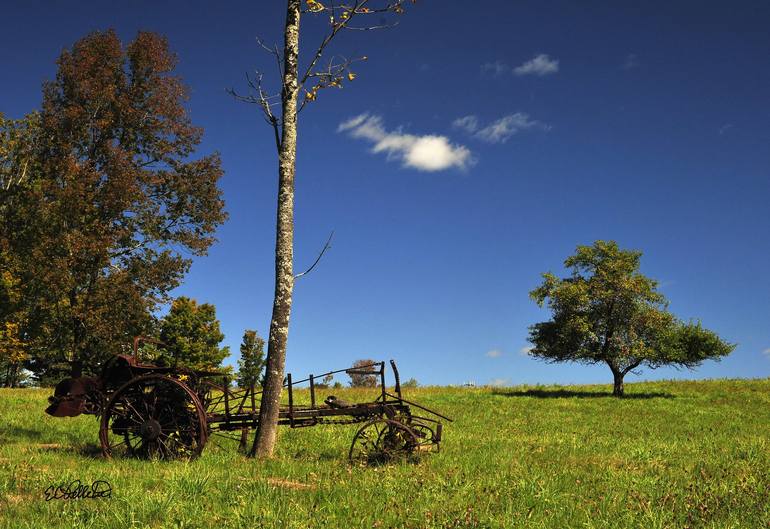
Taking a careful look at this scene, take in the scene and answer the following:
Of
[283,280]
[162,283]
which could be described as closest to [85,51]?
[162,283]

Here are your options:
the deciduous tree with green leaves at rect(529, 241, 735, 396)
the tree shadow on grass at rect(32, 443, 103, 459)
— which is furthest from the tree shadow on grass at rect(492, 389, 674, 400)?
the tree shadow on grass at rect(32, 443, 103, 459)

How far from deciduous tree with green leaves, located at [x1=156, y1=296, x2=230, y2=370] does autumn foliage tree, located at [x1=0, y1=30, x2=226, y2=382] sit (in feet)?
75.7

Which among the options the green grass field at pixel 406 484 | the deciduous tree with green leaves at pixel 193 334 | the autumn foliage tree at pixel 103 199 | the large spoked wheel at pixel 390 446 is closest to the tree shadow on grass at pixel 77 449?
the green grass field at pixel 406 484

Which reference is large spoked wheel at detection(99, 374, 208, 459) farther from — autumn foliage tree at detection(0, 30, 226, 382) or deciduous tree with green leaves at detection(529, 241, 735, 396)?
deciduous tree with green leaves at detection(529, 241, 735, 396)

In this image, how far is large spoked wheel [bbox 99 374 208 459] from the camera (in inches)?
492

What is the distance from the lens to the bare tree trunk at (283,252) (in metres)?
13.2

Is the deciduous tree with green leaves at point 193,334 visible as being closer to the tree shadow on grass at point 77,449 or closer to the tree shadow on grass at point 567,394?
the tree shadow on grass at point 567,394

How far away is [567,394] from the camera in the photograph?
39.4 metres

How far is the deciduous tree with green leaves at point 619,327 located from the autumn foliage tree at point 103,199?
22749 mm

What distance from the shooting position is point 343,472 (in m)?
10.8

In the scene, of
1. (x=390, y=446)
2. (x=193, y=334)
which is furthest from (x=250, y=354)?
(x=390, y=446)

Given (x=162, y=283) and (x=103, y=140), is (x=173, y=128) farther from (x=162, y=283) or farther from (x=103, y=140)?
(x=162, y=283)

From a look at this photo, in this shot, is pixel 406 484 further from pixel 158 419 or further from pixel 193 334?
pixel 193 334

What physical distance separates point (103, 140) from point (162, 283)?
25.9 ft
